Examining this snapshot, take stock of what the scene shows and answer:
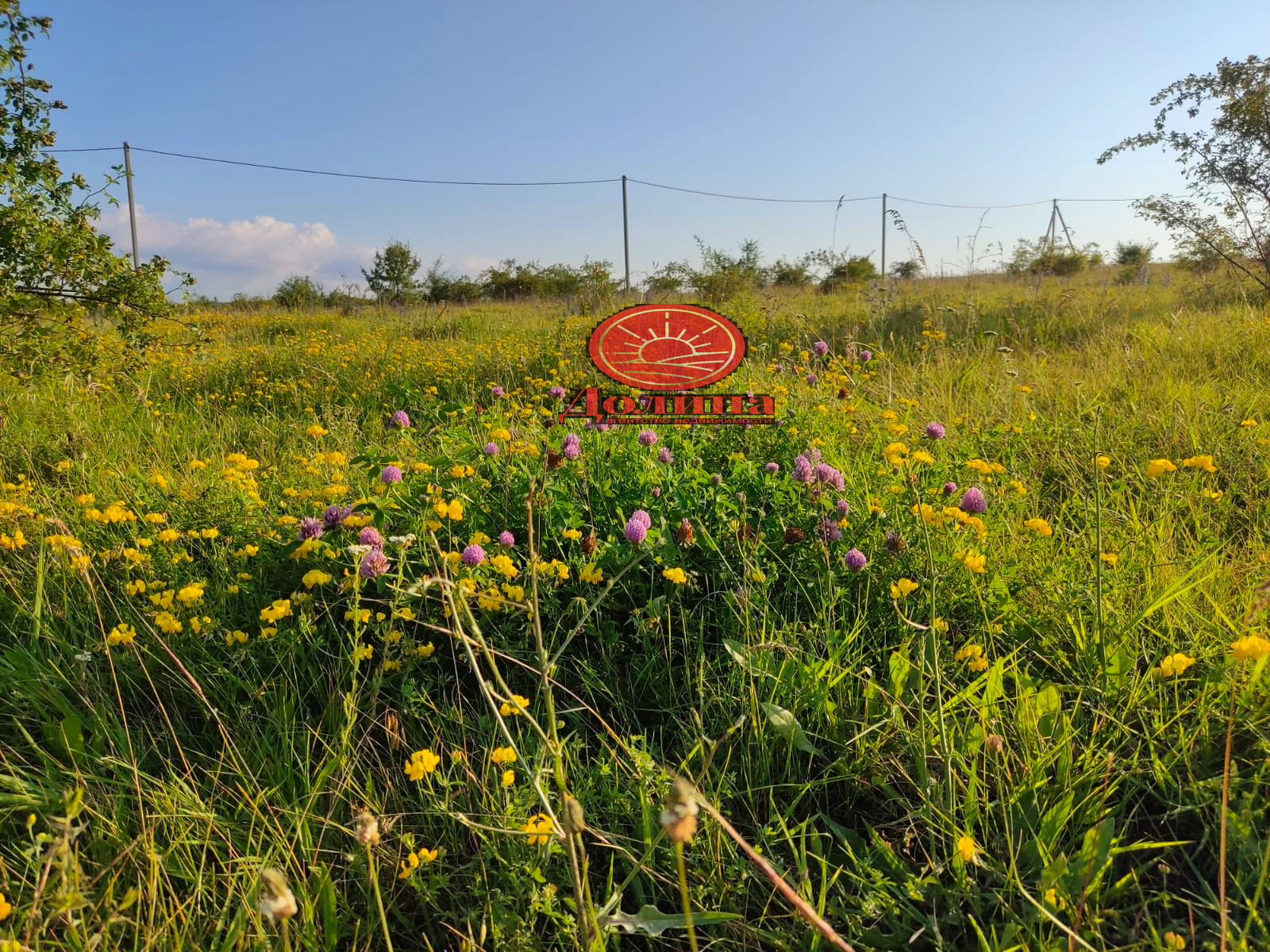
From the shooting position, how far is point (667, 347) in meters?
4.27

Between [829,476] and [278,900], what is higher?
[829,476]

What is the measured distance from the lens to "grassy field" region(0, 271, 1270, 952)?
1.14 metres

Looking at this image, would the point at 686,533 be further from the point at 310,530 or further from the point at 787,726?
the point at 310,530

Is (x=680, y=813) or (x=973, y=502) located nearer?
(x=680, y=813)

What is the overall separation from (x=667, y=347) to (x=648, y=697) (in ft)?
9.57

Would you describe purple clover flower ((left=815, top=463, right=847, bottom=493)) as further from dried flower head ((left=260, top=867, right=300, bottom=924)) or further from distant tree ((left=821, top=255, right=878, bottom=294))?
distant tree ((left=821, top=255, right=878, bottom=294))

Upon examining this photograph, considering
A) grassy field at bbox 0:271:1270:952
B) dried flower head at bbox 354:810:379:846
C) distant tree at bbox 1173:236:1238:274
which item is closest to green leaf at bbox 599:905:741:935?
grassy field at bbox 0:271:1270:952

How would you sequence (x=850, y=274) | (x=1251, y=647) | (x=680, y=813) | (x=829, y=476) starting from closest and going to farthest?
(x=680, y=813) < (x=1251, y=647) < (x=829, y=476) < (x=850, y=274)

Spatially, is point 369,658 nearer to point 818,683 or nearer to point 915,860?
point 818,683

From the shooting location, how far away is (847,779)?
4.67 feet

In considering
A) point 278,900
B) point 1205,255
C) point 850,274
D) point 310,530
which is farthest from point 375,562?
point 850,274

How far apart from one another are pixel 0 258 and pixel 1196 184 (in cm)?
962

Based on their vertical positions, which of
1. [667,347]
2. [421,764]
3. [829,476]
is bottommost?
[421,764]

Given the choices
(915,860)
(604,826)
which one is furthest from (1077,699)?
(604,826)
